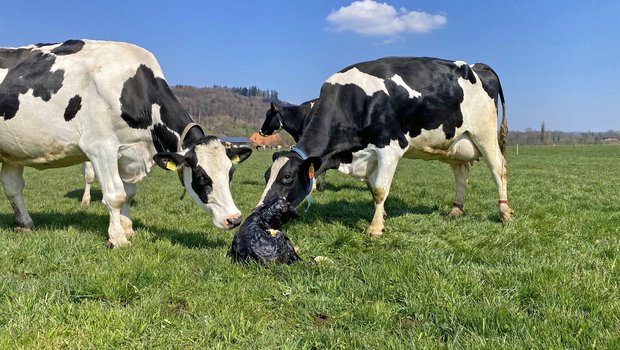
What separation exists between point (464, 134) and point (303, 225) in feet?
11.6

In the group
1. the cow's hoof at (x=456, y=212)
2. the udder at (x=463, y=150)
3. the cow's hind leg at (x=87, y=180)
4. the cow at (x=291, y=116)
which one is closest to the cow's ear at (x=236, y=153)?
the udder at (x=463, y=150)

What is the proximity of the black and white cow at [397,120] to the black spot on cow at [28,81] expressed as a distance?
3.68m

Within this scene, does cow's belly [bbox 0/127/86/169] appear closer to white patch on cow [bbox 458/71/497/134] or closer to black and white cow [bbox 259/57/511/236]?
black and white cow [bbox 259/57/511/236]

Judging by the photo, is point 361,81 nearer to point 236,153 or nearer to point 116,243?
point 236,153

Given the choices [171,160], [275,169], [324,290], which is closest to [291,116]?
[275,169]

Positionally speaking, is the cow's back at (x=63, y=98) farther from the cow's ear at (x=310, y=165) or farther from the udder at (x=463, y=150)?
the udder at (x=463, y=150)

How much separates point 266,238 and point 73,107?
11.7ft

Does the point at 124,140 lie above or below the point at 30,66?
below

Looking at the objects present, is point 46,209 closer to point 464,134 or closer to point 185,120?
point 185,120

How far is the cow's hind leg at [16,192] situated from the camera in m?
7.34

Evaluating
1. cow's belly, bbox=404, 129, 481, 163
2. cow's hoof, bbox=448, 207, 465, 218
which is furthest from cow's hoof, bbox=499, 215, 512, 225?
cow's belly, bbox=404, 129, 481, 163

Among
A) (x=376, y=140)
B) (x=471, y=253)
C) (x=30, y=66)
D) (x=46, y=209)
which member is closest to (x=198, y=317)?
(x=471, y=253)

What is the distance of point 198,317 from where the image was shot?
352 centimetres

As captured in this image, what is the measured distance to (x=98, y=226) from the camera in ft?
24.9
